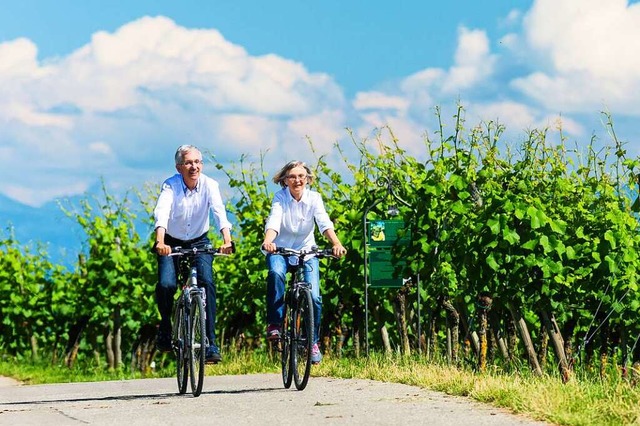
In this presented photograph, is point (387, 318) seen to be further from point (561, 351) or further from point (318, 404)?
point (318, 404)

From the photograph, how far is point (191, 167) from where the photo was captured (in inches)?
318

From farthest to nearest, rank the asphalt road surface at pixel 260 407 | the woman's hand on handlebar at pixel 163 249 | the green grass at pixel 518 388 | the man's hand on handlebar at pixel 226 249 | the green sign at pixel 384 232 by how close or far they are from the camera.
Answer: the green sign at pixel 384 232 < the man's hand on handlebar at pixel 226 249 < the woman's hand on handlebar at pixel 163 249 < the asphalt road surface at pixel 260 407 < the green grass at pixel 518 388

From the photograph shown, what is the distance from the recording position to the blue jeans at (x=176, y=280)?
8.09 m

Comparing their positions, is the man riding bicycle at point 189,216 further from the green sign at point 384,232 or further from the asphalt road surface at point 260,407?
the green sign at point 384,232

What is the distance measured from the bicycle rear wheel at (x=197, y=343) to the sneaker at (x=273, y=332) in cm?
62

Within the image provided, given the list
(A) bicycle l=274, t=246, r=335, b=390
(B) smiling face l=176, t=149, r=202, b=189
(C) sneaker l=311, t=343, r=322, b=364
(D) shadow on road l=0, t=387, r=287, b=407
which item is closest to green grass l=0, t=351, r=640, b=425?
(C) sneaker l=311, t=343, r=322, b=364

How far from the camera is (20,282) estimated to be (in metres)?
21.6

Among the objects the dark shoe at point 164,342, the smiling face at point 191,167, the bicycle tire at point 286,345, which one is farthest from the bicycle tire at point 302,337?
the smiling face at point 191,167

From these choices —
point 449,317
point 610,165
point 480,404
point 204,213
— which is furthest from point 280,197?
point 610,165

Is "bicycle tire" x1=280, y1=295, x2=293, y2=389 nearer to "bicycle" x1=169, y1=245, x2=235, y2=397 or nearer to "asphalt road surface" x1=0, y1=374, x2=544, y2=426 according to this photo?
"asphalt road surface" x1=0, y1=374, x2=544, y2=426

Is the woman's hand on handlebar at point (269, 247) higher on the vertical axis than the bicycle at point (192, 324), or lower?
higher

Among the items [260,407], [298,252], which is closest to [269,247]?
[298,252]

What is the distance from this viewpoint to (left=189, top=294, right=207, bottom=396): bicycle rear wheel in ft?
25.6

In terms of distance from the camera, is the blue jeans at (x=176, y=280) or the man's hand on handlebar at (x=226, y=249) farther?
the blue jeans at (x=176, y=280)
